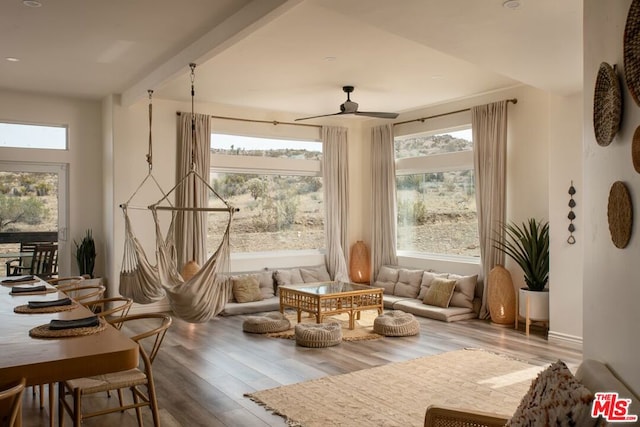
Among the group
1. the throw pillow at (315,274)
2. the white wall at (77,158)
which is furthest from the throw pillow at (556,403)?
the white wall at (77,158)

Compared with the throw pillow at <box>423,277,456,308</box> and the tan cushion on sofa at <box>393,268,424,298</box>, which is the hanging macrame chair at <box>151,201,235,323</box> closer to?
the throw pillow at <box>423,277,456,308</box>

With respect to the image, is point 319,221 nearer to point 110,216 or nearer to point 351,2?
point 110,216

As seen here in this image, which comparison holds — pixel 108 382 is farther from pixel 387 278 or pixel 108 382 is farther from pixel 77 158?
pixel 387 278

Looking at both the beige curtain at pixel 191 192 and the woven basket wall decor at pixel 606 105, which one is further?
the beige curtain at pixel 191 192

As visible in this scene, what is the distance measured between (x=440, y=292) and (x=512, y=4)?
4364mm

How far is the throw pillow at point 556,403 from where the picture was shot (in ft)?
5.10

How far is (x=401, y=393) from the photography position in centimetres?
407

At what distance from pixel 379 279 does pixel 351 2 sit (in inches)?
219

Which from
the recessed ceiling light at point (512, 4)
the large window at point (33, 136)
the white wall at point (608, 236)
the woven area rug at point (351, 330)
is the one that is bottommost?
the woven area rug at point (351, 330)

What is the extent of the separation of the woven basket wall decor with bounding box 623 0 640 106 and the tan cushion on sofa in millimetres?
6125

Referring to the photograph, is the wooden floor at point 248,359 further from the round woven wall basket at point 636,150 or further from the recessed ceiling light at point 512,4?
the recessed ceiling light at point 512,4

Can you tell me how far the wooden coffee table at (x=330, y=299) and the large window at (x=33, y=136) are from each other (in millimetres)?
3714

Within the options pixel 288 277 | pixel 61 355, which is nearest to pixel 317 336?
pixel 288 277

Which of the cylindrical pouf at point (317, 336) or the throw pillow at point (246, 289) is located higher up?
the throw pillow at point (246, 289)
